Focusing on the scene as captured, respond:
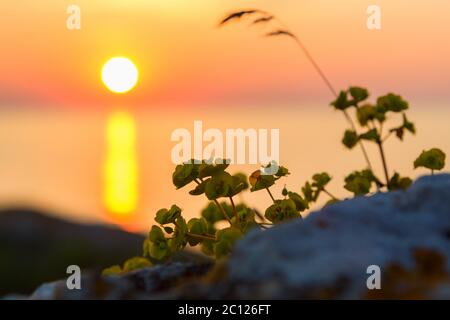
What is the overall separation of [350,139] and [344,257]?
10.6 feet

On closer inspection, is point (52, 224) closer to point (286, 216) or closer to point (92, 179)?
point (286, 216)

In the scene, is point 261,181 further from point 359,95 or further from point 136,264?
point 359,95

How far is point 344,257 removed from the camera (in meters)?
2.51

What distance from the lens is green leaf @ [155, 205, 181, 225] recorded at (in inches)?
166

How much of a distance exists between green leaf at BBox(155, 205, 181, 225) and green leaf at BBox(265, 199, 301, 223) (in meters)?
0.45

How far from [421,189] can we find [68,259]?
16743mm

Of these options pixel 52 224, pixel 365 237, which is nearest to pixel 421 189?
pixel 365 237

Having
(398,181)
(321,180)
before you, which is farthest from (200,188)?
(398,181)

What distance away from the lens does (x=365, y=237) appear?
8.72 ft

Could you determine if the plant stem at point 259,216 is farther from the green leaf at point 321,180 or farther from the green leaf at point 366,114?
the green leaf at point 366,114

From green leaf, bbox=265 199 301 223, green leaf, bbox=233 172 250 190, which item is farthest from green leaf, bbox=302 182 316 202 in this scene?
green leaf, bbox=265 199 301 223

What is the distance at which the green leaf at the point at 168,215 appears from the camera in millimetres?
4218

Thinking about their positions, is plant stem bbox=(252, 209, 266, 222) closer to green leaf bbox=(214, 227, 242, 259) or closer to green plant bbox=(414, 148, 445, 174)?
green leaf bbox=(214, 227, 242, 259)

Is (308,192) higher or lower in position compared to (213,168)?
lower
